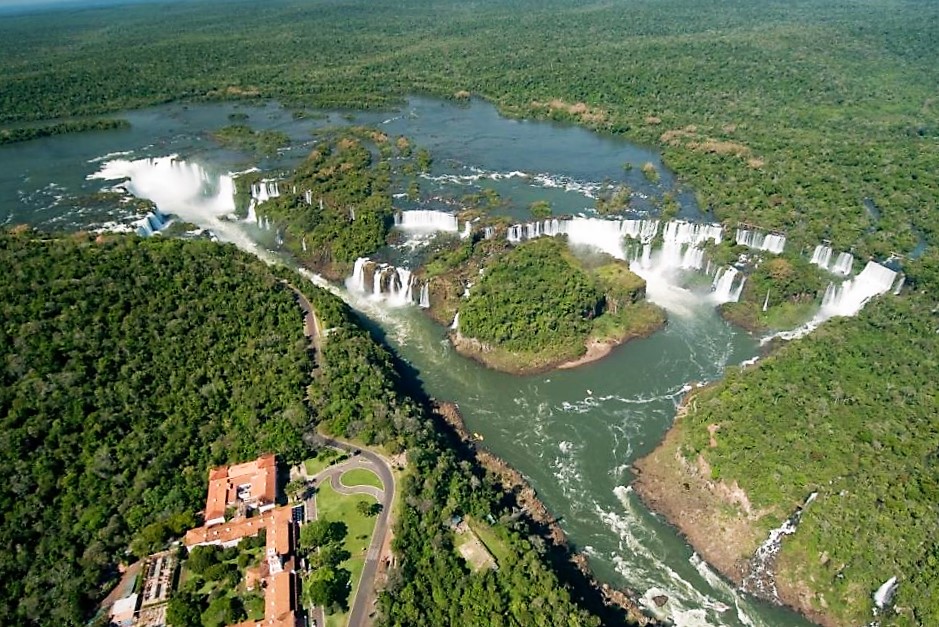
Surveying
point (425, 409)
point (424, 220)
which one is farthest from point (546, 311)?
point (424, 220)

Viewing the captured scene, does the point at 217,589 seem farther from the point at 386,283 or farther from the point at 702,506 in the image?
the point at 386,283

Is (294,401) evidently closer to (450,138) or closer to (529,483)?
(529,483)

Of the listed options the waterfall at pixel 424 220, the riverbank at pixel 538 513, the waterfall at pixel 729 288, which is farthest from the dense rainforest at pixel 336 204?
the waterfall at pixel 729 288

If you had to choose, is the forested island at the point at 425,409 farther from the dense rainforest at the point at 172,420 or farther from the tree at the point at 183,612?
the tree at the point at 183,612

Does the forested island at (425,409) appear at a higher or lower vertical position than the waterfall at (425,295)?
higher

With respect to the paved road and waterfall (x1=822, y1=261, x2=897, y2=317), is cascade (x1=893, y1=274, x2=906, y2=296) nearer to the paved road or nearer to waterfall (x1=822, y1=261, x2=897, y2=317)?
waterfall (x1=822, y1=261, x2=897, y2=317)
